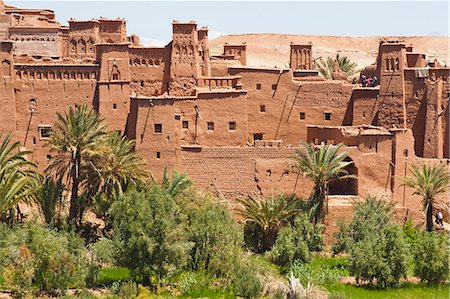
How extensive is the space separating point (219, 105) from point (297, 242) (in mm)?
7022

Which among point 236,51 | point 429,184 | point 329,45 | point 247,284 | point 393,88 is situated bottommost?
point 247,284

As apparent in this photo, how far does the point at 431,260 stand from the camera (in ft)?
112

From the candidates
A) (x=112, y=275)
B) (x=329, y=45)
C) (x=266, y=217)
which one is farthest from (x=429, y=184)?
(x=329, y=45)

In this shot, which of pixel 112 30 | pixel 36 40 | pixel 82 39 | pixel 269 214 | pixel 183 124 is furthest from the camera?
pixel 36 40

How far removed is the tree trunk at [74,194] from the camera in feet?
119

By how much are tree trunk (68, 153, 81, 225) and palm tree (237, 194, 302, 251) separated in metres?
5.96

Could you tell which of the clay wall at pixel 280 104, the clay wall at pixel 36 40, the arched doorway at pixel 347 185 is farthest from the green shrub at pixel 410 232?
the clay wall at pixel 36 40

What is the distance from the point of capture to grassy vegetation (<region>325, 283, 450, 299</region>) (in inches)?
1297

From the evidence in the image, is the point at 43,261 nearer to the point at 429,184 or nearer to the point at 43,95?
the point at 43,95

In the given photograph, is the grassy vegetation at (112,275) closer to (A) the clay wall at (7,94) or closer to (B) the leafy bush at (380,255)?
(A) the clay wall at (7,94)

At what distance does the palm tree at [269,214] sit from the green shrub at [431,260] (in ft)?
16.0

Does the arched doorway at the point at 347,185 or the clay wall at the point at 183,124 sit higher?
the clay wall at the point at 183,124

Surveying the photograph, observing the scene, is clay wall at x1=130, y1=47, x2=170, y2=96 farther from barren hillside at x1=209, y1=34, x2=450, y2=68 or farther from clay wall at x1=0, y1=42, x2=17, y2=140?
barren hillside at x1=209, y1=34, x2=450, y2=68

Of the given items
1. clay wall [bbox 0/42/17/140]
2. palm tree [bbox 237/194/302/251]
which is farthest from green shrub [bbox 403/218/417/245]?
clay wall [bbox 0/42/17/140]
